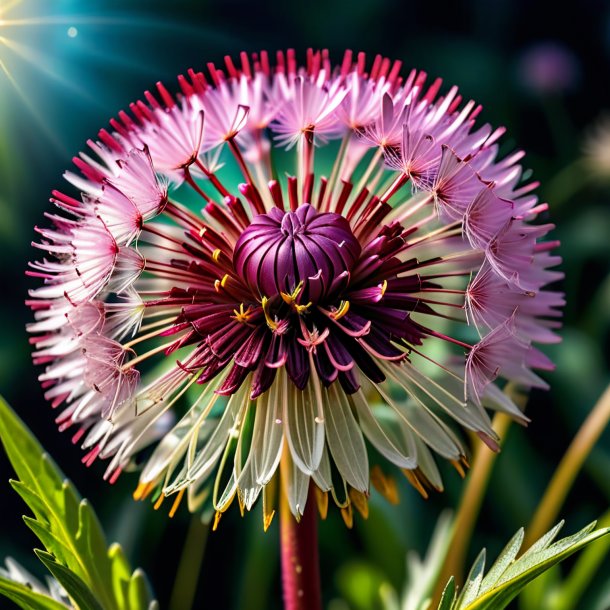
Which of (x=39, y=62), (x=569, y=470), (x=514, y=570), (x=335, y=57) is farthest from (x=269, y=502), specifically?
(x=335, y=57)

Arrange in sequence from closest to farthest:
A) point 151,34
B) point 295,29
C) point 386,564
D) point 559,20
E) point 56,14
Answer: point 386,564
point 56,14
point 151,34
point 295,29
point 559,20

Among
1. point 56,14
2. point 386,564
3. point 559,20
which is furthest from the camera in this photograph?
point 559,20

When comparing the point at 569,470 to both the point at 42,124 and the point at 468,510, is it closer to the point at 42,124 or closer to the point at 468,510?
the point at 468,510

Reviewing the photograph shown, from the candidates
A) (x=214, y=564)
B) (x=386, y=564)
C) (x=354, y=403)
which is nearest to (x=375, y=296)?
(x=354, y=403)

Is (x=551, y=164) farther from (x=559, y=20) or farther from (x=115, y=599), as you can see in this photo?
(x=115, y=599)

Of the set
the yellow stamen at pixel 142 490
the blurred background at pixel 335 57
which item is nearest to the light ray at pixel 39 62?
the blurred background at pixel 335 57

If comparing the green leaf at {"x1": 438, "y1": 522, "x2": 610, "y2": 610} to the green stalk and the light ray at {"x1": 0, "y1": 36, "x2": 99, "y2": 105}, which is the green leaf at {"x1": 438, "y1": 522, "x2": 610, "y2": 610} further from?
the light ray at {"x1": 0, "y1": 36, "x2": 99, "y2": 105}
